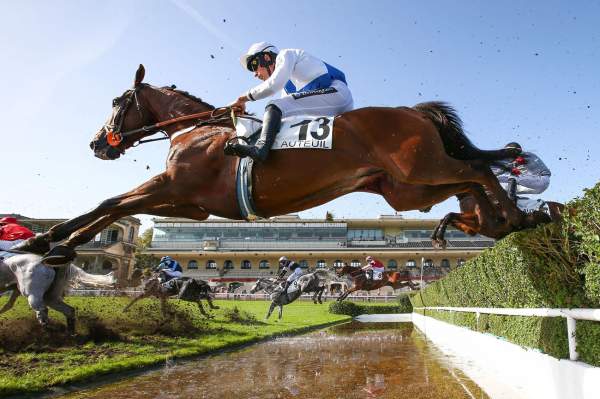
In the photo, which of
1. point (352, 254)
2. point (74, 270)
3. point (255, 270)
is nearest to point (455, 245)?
point (352, 254)

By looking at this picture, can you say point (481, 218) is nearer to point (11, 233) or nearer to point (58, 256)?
point (58, 256)

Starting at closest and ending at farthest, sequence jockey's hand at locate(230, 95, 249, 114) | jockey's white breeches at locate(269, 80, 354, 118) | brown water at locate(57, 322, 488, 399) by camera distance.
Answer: jockey's white breeches at locate(269, 80, 354, 118) < jockey's hand at locate(230, 95, 249, 114) < brown water at locate(57, 322, 488, 399)

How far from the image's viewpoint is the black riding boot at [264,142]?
3.81m

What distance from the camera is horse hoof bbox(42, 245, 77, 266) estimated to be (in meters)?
4.12

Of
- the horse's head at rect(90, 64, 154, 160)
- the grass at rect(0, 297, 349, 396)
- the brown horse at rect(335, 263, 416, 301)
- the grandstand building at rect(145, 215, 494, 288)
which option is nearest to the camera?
the horse's head at rect(90, 64, 154, 160)

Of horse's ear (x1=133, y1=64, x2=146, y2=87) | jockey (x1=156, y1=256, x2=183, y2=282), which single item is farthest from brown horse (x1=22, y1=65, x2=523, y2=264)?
jockey (x1=156, y1=256, x2=183, y2=282)

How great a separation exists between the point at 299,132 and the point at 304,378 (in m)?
3.29

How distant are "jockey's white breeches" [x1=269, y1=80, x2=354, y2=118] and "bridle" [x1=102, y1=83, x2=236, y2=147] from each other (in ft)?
1.74

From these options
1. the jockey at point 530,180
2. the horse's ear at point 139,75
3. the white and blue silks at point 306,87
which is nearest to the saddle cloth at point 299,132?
the white and blue silks at point 306,87

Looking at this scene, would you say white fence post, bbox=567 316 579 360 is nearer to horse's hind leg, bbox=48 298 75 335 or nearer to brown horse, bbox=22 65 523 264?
brown horse, bbox=22 65 523 264

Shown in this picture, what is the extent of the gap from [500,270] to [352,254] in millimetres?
55116

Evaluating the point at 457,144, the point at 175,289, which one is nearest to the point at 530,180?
the point at 457,144

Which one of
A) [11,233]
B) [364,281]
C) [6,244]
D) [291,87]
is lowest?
[364,281]

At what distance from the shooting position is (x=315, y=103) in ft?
14.0
